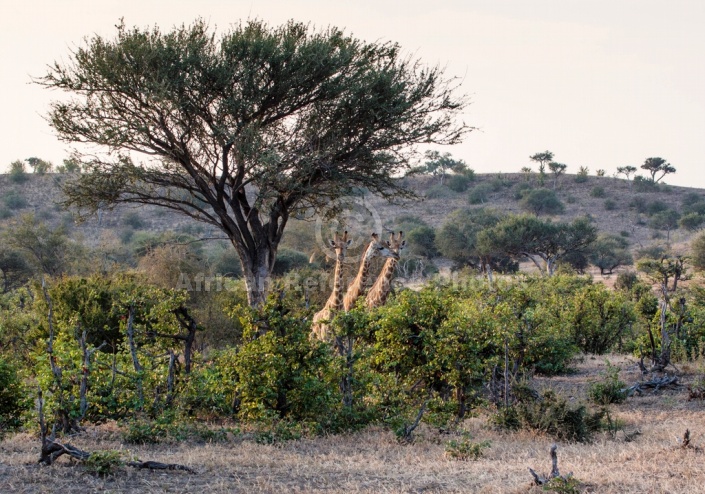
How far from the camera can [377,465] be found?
650cm

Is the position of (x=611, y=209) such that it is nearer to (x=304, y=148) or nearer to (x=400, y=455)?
(x=304, y=148)

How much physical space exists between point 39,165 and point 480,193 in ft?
114

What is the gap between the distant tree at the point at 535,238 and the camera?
39.4 metres

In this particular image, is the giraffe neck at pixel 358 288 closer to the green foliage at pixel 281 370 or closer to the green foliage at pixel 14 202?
the green foliage at pixel 281 370

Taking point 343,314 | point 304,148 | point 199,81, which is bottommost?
point 343,314

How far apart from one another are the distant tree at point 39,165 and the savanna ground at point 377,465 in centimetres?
5261

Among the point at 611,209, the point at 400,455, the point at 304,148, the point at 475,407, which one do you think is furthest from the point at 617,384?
the point at 611,209

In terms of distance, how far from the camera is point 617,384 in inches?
403

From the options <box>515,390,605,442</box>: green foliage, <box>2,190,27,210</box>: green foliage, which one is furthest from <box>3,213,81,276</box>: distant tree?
<box>515,390,605,442</box>: green foliage

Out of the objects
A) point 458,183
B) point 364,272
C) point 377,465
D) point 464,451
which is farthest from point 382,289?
point 458,183

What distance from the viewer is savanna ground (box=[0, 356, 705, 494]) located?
5.52 m

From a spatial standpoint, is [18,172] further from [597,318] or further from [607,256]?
[597,318]

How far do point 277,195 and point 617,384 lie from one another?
21.3ft

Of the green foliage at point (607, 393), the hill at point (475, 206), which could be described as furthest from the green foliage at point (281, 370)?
the hill at point (475, 206)
